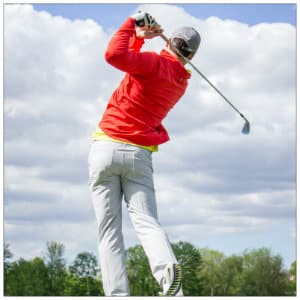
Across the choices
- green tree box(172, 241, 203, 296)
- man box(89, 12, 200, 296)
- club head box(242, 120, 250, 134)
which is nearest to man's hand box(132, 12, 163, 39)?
man box(89, 12, 200, 296)

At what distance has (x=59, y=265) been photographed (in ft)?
118

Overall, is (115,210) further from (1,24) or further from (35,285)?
(35,285)

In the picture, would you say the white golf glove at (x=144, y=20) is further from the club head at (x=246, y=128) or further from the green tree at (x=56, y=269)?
the green tree at (x=56, y=269)

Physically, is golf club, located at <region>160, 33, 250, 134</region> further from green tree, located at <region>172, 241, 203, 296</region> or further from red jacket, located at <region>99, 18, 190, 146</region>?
green tree, located at <region>172, 241, 203, 296</region>

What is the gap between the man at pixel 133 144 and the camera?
3.94m

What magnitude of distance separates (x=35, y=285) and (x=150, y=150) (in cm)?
3387

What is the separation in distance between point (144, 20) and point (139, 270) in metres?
33.4

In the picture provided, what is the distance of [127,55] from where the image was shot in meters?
3.75

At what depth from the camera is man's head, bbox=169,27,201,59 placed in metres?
4.08

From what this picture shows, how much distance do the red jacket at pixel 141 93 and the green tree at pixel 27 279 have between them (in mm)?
32475

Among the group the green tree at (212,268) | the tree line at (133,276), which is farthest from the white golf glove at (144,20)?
the green tree at (212,268)

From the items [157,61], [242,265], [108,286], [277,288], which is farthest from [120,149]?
[242,265]

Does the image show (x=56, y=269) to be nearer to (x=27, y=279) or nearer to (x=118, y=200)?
(x=27, y=279)

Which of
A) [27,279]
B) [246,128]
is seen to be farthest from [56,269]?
[246,128]
